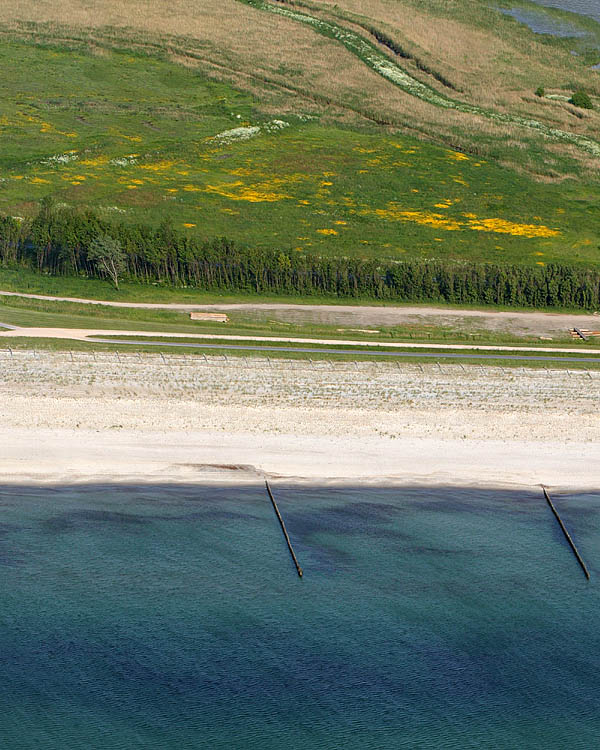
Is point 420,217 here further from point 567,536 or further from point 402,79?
point 567,536

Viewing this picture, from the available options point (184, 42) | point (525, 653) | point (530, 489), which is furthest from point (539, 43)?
point (525, 653)

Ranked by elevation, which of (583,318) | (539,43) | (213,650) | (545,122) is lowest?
(213,650)

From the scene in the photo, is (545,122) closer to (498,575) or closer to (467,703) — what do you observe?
(498,575)

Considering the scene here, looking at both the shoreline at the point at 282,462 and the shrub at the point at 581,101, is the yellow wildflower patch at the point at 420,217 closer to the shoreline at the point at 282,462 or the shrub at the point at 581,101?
the shoreline at the point at 282,462

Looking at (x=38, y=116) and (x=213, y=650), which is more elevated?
(x=38, y=116)

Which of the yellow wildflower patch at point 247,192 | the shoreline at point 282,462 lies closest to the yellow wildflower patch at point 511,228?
the yellow wildflower patch at point 247,192

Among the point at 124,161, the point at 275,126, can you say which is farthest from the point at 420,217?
the point at 124,161
